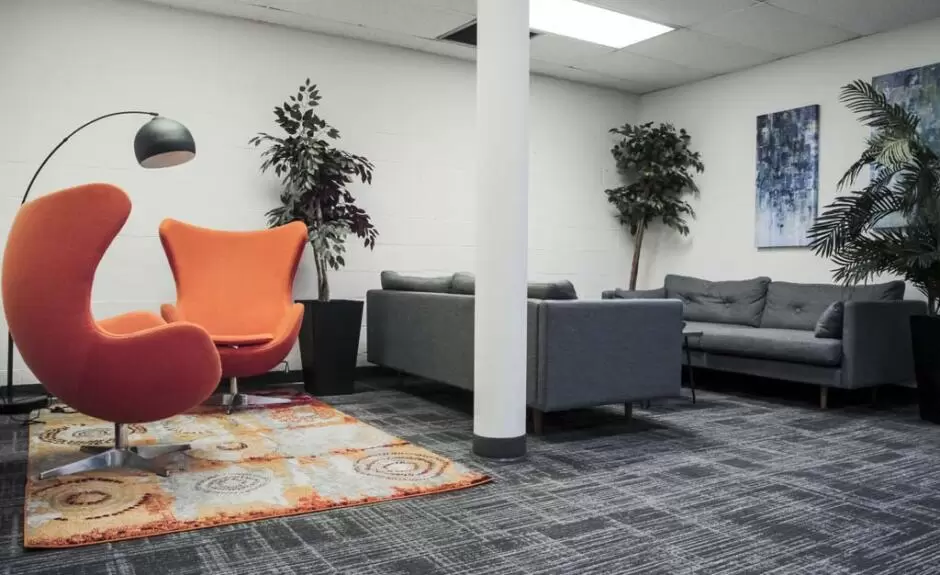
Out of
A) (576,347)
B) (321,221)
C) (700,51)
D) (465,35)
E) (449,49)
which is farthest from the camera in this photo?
(449,49)

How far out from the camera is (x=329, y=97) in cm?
577

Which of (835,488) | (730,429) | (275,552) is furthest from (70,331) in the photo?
(730,429)

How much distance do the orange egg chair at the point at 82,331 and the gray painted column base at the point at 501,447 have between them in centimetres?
126

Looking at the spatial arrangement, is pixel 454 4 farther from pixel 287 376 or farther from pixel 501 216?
pixel 287 376

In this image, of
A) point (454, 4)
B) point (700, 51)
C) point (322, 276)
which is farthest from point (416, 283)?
point (700, 51)

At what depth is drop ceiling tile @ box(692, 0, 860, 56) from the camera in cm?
518

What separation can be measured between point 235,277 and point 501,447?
7.94 ft

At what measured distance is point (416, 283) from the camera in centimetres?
506

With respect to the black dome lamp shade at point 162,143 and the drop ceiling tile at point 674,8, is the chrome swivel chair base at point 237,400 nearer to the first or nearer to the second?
the black dome lamp shade at point 162,143

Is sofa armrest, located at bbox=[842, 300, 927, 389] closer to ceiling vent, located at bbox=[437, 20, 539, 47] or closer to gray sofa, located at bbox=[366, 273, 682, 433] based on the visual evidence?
gray sofa, located at bbox=[366, 273, 682, 433]

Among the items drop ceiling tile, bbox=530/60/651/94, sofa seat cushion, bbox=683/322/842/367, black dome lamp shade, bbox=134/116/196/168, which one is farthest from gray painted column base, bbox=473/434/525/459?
drop ceiling tile, bbox=530/60/651/94

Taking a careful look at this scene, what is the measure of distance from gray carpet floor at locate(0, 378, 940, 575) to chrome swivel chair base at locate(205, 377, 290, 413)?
3.61 ft

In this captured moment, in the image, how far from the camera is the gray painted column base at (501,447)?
3.25 m

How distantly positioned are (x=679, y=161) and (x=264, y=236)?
4.11 meters
